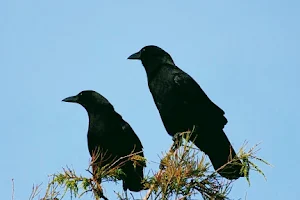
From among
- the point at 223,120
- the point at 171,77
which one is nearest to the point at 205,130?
the point at 223,120

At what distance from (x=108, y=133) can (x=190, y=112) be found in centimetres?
114

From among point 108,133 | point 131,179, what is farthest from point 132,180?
point 108,133

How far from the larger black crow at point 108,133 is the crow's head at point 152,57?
0.74 m

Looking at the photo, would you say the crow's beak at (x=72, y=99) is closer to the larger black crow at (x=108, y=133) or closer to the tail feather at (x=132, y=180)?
the larger black crow at (x=108, y=133)

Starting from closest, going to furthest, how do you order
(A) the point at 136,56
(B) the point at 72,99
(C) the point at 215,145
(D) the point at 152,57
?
(C) the point at 215,145 < (D) the point at 152,57 < (A) the point at 136,56 < (B) the point at 72,99

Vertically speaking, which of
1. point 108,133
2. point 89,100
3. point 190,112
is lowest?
point 108,133

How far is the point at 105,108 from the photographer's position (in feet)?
25.9

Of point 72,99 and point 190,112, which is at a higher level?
A: point 72,99

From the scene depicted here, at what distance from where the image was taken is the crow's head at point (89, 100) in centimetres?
794

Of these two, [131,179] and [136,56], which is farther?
[136,56]

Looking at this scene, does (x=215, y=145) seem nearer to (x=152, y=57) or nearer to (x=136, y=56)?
(x=152, y=57)

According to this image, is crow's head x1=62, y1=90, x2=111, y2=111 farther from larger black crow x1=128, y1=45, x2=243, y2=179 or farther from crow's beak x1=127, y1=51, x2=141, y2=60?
larger black crow x1=128, y1=45, x2=243, y2=179

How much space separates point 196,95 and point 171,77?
0.38 metres

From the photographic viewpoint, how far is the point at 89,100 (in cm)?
805
